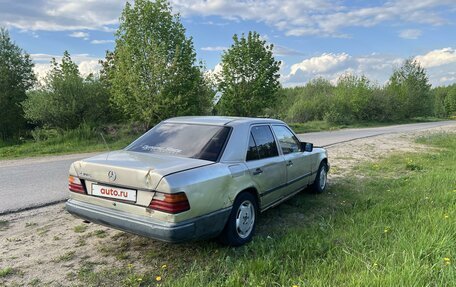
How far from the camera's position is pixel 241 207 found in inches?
169

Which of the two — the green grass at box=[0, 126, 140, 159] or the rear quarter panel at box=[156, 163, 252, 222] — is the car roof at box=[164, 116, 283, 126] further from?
the green grass at box=[0, 126, 140, 159]

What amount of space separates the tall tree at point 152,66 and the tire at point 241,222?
15.2 m

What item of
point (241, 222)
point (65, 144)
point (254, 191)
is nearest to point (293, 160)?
point (254, 191)

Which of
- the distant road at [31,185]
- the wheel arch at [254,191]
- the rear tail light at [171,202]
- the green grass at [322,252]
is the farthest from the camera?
the distant road at [31,185]

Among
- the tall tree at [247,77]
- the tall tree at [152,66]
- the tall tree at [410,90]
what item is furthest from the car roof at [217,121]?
the tall tree at [410,90]

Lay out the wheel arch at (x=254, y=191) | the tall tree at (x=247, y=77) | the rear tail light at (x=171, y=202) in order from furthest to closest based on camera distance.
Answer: the tall tree at (x=247, y=77) < the wheel arch at (x=254, y=191) < the rear tail light at (x=171, y=202)

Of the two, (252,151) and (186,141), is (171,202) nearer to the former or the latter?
(186,141)

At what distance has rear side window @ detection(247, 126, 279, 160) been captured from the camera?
4883 mm

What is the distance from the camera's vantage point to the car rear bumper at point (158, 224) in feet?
11.5

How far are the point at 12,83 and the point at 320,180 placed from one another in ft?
66.7

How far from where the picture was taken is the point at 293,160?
18.7 ft

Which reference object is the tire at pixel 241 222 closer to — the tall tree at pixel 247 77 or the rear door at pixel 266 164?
the rear door at pixel 266 164

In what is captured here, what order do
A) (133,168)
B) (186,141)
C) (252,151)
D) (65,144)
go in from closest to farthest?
(133,168) < (186,141) < (252,151) < (65,144)

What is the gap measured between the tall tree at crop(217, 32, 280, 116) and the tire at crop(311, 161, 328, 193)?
819 inches
